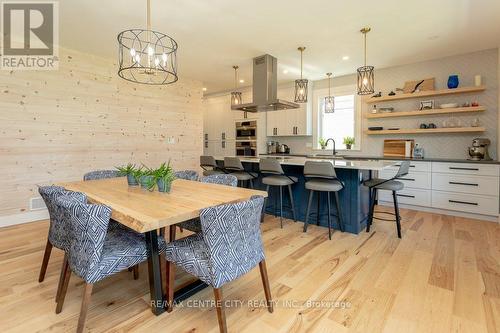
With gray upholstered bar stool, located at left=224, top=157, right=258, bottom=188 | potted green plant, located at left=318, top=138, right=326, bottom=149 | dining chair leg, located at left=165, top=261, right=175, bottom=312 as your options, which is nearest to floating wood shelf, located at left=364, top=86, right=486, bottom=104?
potted green plant, located at left=318, top=138, right=326, bottom=149

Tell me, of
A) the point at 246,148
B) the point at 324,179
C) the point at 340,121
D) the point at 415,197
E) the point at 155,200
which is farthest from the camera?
the point at 246,148

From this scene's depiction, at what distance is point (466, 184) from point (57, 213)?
16.5ft

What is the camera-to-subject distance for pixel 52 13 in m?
3.00

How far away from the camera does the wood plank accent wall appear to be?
362 cm

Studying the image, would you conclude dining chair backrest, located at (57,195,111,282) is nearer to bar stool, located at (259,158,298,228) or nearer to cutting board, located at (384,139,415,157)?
bar stool, located at (259,158,298,228)

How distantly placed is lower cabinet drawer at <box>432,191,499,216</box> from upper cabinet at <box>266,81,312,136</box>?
110 inches

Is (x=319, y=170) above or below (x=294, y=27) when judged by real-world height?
below

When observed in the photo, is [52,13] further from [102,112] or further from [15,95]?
[102,112]

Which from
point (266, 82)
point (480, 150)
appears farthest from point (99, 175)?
point (480, 150)

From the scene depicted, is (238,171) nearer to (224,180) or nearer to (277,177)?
(277,177)

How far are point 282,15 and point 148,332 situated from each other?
3.25 meters

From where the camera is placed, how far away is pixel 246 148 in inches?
266

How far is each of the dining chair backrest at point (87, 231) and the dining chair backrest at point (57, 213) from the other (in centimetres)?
18

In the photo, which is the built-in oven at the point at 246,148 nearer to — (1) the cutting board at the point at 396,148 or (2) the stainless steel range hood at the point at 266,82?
(2) the stainless steel range hood at the point at 266,82
